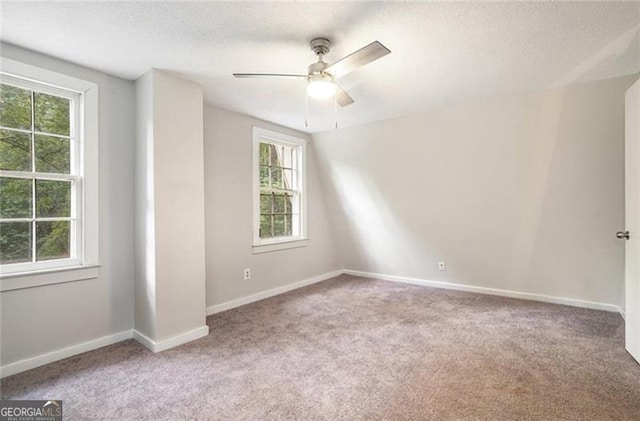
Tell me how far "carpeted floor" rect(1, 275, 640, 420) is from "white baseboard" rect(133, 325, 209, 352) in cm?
6

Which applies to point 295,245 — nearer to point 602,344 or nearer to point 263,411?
point 263,411

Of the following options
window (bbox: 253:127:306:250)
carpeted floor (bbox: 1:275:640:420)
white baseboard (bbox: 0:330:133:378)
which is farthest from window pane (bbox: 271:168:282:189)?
white baseboard (bbox: 0:330:133:378)

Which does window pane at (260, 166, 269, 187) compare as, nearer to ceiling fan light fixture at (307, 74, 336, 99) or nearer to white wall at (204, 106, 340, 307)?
white wall at (204, 106, 340, 307)

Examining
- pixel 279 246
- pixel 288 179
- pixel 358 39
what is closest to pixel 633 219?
pixel 358 39

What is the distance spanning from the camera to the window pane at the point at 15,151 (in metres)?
2.19

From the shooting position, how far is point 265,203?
4.09 metres

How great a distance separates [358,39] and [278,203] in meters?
2.63

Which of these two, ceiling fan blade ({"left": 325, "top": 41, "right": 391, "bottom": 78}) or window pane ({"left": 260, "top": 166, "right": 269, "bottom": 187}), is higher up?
ceiling fan blade ({"left": 325, "top": 41, "right": 391, "bottom": 78})

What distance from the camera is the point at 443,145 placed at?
3520 mm

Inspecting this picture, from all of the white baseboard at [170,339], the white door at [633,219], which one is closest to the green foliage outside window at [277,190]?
the white baseboard at [170,339]

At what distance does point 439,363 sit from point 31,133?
349cm

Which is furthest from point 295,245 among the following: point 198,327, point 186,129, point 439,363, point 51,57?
point 51,57

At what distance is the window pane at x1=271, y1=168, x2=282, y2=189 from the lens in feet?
13.8

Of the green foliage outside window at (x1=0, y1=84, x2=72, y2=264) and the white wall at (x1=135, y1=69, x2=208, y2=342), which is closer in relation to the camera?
the green foliage outside window at (x1=0, y1=84, x2=72, y2=264)
